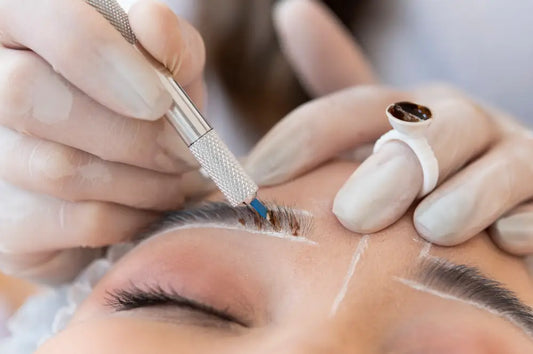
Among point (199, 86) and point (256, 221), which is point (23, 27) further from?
point (256, 221)

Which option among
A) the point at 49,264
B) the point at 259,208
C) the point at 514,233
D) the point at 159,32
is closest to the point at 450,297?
the point at 514,233

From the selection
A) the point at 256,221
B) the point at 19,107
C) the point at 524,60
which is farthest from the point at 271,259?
the point at 524,60

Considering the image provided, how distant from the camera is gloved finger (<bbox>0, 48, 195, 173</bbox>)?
0.73 metres

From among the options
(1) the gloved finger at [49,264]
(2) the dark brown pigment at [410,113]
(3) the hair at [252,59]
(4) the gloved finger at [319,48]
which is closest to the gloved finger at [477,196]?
(2) the dark brown pigment at [410,113]

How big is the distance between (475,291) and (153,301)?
1.35 feet

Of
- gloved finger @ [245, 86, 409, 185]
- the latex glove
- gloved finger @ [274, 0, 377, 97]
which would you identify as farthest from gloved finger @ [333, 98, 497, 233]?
gloved finger @ [274, 0, 377, 97]

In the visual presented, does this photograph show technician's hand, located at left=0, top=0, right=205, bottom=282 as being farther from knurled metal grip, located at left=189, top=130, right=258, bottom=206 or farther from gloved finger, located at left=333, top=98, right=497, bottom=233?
gloved finger, located at left=333, top=98, right=497, bottom=233

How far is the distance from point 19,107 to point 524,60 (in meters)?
1.18

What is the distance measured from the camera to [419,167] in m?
0.76

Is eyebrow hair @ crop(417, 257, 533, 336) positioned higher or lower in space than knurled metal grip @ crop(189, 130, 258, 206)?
lower

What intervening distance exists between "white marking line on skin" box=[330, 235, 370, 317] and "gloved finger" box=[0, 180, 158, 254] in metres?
0.37

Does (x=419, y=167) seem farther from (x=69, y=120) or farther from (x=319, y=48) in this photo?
(x=319, y=48)

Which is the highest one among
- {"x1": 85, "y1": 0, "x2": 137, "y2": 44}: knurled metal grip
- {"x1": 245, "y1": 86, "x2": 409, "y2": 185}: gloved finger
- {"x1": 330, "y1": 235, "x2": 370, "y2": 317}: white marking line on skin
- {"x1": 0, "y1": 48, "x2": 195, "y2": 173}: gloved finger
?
{"x1": 85, "y1": 0, "x2": 137, "y2": 44}: knurled metal grip

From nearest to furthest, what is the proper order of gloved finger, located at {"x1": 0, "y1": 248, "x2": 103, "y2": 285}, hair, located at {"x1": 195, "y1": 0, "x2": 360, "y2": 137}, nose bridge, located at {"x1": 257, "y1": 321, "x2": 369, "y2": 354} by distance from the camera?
1. nose bridge, located at {"x1": 257, "y1": 321, "x2": 369, "y2": 354}
2. gloved finger, located at {"x1": 0, "y1": 248, "x2": 103, "y2": 285}
3. hair, located at {"x1": 195, "y1": 0, "x2": 360, "y2": 137}
